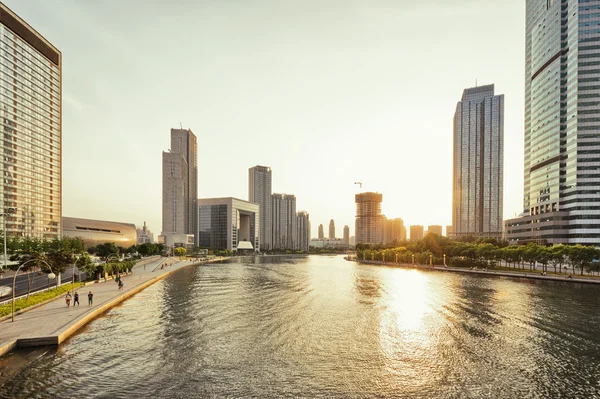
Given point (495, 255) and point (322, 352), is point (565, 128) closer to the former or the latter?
point (495, 255)

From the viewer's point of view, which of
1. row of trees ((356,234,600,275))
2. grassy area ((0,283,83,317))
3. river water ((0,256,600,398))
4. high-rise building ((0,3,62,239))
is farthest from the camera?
high-rise building ((0,3,62,239))

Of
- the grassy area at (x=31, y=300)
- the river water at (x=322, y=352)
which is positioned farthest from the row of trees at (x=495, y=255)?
the grassy area at (x=31, y=300)

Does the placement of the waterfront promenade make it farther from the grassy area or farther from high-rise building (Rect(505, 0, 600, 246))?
high-rise building (Rect(505, 0, 600, 246))

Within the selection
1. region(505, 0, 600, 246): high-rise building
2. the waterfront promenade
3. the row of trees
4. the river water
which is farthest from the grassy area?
region(505, 0, 600, 246): high-rise building

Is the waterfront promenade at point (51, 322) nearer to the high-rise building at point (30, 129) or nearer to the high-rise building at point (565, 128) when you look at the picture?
the high-rise building at point (30, 129)

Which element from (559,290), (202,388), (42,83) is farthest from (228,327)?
(42,83)

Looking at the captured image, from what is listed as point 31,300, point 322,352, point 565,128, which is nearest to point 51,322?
point 31,300
